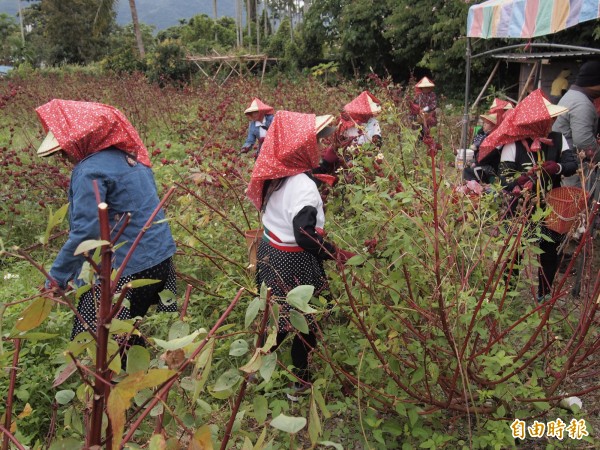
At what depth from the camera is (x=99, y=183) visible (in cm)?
224

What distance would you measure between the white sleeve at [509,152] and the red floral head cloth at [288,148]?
144 cm

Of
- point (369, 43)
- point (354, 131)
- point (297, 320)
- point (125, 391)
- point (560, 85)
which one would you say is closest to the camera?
point (125, 391)

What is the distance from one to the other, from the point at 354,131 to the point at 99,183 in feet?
8.34

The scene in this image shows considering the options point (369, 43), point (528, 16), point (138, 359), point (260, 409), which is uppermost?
point (528, 16)

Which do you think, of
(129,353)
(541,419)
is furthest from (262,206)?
(129,353)

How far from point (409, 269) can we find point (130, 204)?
3.96ft

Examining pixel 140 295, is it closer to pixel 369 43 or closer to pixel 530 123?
pixel 530 123

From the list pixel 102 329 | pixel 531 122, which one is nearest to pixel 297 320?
pixel 102 329

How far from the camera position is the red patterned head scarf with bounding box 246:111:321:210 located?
2.50m

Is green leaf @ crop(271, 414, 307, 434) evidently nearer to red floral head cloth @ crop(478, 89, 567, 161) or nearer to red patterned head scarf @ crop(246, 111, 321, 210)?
red patterned head scarf @ crop(246, 111, 321, 210)

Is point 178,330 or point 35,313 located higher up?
point 35,313

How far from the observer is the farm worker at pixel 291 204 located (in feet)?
8.03

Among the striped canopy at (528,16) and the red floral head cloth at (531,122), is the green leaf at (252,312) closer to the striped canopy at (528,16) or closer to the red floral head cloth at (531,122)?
the red floral head cloth at (531,122)

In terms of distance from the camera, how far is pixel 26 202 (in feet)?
16.9
